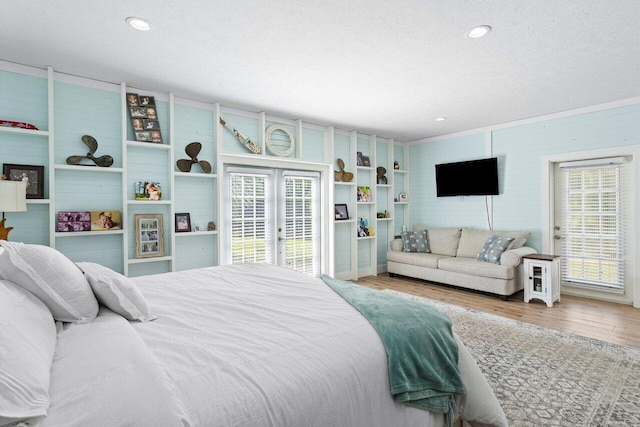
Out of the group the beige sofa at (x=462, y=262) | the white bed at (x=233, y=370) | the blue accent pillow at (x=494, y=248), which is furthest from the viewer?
the blue accent pillow at (x=494, y=248)

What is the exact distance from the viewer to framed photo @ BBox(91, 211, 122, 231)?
3.46 meters

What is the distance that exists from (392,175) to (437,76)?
120 inches

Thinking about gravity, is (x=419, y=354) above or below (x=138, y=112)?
below

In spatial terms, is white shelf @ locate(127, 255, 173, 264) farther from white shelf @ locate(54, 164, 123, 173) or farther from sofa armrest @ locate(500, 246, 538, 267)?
sofa armrest @ locate(500, 246, 538, 267)

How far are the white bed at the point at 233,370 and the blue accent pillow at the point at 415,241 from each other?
4.32 metres

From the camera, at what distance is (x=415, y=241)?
6012mm

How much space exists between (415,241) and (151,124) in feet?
14.8

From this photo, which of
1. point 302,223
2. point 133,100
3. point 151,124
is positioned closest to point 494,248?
point 302,223

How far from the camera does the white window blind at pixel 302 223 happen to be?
5.12 meters

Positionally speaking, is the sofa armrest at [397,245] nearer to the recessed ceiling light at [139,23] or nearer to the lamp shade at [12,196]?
the recessed ceiling light at [139,23]

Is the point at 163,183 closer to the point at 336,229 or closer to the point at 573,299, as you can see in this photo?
the point at 336,229

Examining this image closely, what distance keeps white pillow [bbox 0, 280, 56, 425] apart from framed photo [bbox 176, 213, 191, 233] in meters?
2.68

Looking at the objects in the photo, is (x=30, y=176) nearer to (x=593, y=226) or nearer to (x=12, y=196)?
(x=12, y=196)

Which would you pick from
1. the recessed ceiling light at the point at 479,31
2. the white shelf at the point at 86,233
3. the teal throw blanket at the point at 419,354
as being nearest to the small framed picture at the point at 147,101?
the white shelf at the point at 86,233
